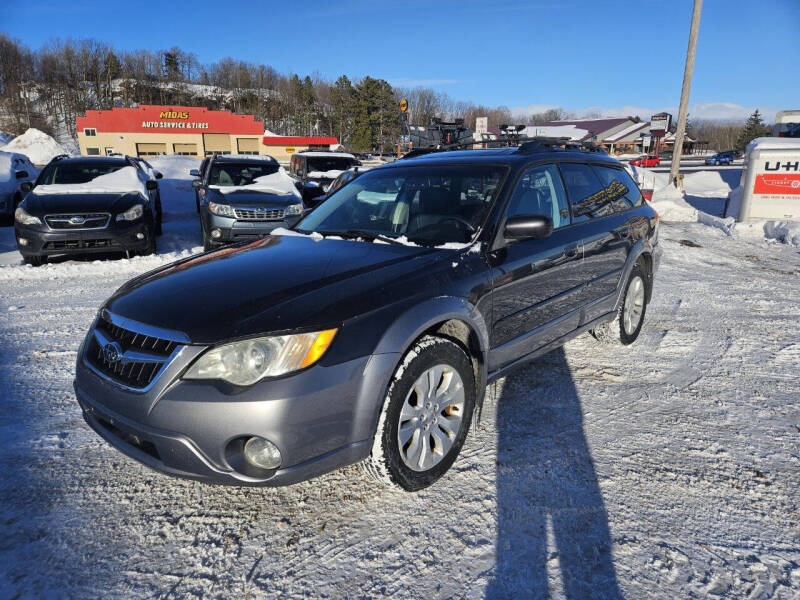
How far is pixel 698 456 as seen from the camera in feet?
9.53

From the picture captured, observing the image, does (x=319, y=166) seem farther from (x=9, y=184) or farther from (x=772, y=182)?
(x=772, y=182)

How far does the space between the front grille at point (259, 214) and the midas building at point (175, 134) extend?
42.2m

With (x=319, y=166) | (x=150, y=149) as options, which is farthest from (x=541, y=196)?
(x=150, y=149)

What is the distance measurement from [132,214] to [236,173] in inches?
108

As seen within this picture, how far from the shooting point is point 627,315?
4566mm

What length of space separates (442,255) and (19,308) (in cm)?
520

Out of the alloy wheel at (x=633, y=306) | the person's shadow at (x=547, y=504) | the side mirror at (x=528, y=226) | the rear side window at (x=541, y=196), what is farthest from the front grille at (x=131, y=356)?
the alloy wheel at (x=633, y=306)

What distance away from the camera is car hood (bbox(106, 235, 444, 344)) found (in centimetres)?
217

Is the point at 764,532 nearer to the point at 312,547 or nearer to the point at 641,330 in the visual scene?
the point at 312,547

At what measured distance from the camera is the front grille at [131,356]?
7.04 feet

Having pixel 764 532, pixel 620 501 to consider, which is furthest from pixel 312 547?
pixel 764 532

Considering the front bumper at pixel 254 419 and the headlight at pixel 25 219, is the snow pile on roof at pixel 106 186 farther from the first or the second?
the front bumper at pixel 254 419

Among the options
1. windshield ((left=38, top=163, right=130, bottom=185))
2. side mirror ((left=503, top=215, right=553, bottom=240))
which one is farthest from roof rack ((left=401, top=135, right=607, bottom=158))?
windshield ((left=38, top=163, right=130, bottom=185))

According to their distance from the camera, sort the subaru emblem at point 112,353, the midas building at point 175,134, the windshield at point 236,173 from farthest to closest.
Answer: the midas building at point 175,134 → the windshield at point 236,173 → the subaru emblem at point 112,353
